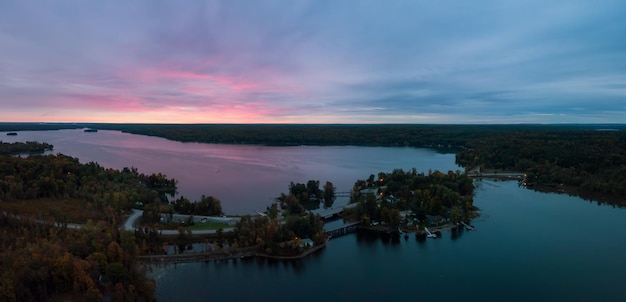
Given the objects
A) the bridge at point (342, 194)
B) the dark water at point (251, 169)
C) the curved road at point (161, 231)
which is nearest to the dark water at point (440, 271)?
the curved road at point (161, 231)

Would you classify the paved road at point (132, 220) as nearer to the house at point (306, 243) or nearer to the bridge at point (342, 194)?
the house at point (306, 243)

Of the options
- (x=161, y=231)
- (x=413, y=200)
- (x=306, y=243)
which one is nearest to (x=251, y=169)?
(x=413, y=200)

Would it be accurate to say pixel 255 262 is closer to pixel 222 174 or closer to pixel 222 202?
pixel 222 202

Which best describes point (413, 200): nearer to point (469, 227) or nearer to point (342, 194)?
point (469, 227)

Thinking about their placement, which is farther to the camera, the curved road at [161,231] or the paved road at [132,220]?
the paved road at [132,220]

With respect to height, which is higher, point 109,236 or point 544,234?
point 109,236

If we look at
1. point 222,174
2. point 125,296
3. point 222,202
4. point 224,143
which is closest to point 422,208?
point 222,202

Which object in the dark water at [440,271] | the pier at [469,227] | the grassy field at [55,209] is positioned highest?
the grassy field at [55,209]

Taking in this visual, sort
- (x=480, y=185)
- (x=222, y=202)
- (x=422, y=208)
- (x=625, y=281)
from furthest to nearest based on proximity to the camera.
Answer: (x=480, y=185)
(x=222, y=202)
(x=422, y=208)
(x=625, y=281)
